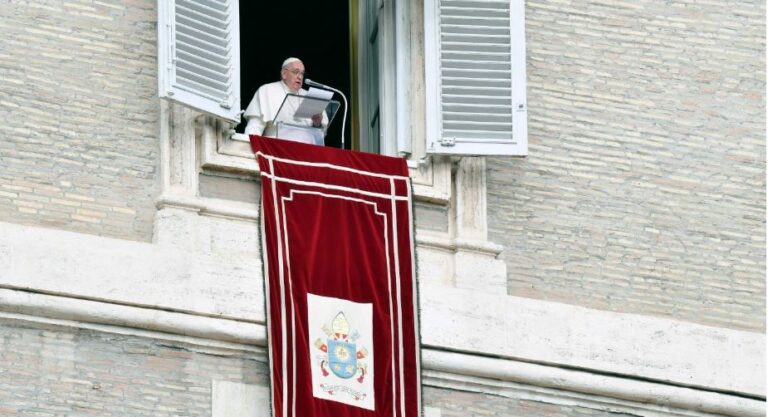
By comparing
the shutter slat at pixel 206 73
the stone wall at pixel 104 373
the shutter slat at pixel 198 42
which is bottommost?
the stone wall at pixel 104 373

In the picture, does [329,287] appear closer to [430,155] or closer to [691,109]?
[430,155]

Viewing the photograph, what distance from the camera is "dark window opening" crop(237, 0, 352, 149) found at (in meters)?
24.4

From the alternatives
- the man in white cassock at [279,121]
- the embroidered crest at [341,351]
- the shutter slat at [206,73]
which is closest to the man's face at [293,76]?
the man in white cassock at [279,121]

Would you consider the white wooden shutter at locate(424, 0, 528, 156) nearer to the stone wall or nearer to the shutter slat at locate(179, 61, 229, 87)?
the shutter slat at locate(179, 61, 229, 87)

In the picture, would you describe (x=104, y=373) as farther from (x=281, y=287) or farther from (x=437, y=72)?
(x=437, y=72)

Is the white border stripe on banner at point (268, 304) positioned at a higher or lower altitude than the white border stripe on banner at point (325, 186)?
lower

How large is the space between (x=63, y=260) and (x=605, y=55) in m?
4.05

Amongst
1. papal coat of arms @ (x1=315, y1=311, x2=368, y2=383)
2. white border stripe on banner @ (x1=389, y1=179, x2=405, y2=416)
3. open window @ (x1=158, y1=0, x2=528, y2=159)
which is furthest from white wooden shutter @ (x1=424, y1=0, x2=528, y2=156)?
papal coat of arms @ (x1=315, y1=311, x2=368, y2=383)

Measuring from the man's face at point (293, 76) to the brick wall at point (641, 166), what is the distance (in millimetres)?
1281

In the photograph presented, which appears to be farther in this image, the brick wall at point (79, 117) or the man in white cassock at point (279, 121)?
the man in white cassock at point (279, 121)

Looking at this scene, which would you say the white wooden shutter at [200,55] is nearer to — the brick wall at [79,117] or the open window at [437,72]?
the open window at [437,72]

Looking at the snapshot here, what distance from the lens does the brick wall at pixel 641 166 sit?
74.8 ft

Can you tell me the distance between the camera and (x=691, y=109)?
76.9 ft

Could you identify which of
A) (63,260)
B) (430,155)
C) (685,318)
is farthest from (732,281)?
(63,260)
